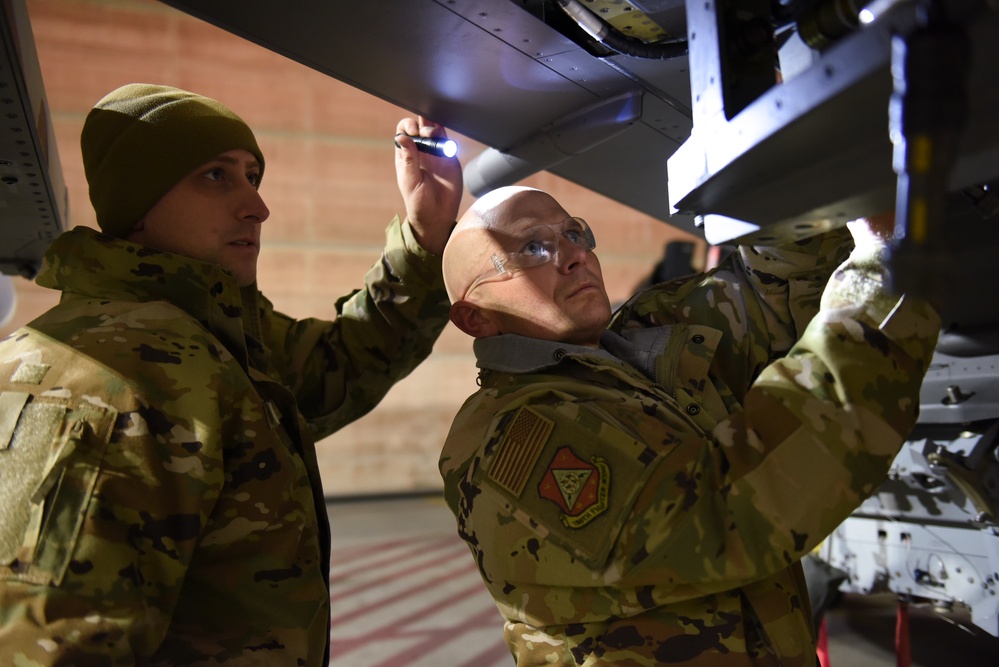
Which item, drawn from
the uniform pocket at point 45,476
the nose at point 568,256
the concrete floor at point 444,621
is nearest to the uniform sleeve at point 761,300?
the nose at point 568,256

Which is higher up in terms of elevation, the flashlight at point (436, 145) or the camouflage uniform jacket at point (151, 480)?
the flashlight at point (436, 145)

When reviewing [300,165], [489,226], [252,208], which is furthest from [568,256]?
[300,165]

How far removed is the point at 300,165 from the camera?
23.2ft

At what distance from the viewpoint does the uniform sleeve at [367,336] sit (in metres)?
2.15

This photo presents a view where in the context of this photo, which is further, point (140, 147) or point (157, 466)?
point (140, 147)

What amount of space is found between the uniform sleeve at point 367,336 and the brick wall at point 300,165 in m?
4.59

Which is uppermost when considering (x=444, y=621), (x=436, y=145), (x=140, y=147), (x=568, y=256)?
(x=436, y=145)

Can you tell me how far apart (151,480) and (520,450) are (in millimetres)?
604

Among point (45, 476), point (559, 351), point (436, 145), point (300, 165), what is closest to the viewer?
point (45, 476)

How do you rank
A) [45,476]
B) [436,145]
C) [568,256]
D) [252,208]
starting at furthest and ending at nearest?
[436,145] → [252,208] → [568,256] → [45,476]

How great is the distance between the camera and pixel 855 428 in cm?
109

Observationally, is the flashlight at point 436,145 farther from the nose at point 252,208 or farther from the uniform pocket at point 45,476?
the uniform pocket at point 45,476

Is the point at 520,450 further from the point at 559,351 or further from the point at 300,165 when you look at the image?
the point at 300,165

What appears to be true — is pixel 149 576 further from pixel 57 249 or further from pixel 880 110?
pixel 880 110
